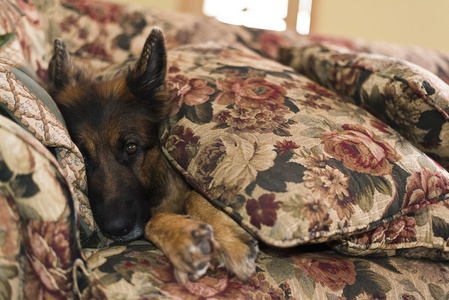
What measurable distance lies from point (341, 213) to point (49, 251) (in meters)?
0.78

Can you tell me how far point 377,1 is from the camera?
16.3ft

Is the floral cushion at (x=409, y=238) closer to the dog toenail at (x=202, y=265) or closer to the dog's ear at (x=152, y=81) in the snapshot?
the dog toenail at (x=202, y=265)

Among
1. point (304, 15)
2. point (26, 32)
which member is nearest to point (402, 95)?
point (26, 32)

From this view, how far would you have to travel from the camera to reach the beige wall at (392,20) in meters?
4.87

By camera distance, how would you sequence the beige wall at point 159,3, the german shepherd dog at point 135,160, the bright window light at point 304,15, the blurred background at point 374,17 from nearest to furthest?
the german shepherd dog at point 135,160 → the beige wall at point 159,3 → the blurred background at point 374,17 → the bright window light at point 304,15

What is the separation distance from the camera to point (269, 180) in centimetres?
110

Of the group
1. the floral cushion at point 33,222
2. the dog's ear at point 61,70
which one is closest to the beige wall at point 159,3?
the dog's ear at point 61,70

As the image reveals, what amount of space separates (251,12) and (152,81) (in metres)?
4.49

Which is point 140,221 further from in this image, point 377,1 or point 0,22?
point 377,1

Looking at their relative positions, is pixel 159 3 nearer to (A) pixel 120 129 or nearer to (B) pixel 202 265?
(A) pixel 120 129

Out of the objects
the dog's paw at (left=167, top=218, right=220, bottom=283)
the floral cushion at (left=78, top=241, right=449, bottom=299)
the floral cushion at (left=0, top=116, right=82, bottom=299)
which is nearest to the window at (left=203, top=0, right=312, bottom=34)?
the floral cushion at (left=78, top=241, right=449, bottom=299)

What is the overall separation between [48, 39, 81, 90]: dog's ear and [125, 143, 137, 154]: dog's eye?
0.45 metres

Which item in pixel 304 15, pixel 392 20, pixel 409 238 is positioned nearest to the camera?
pixel 409 238

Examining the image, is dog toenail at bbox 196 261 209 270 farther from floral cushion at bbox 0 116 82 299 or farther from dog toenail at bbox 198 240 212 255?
floral cushion at bbox 0 116 82 299
